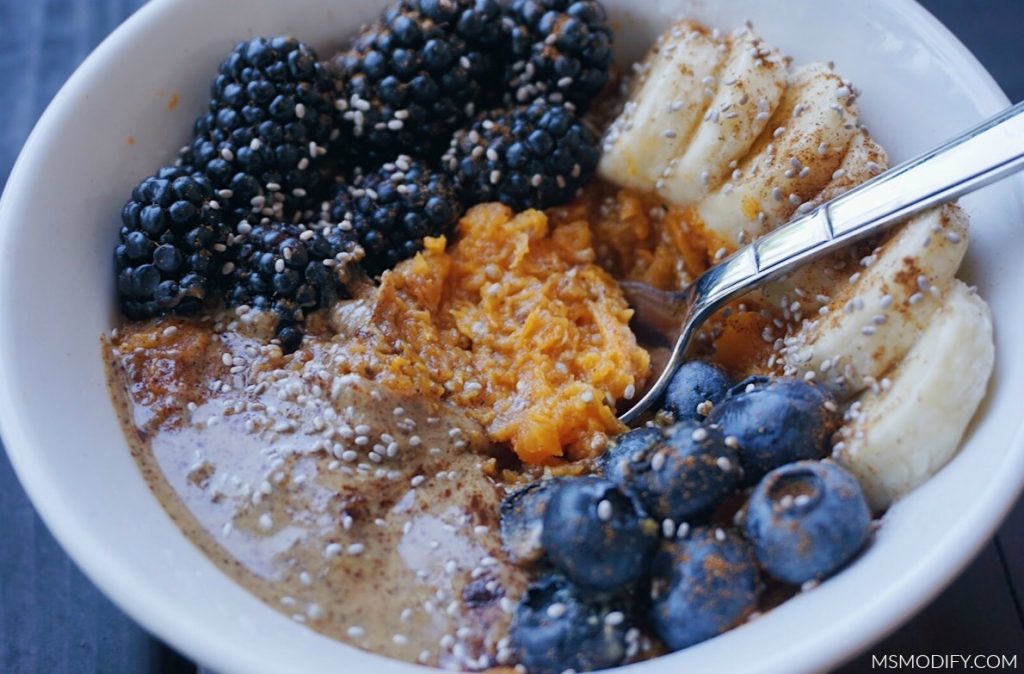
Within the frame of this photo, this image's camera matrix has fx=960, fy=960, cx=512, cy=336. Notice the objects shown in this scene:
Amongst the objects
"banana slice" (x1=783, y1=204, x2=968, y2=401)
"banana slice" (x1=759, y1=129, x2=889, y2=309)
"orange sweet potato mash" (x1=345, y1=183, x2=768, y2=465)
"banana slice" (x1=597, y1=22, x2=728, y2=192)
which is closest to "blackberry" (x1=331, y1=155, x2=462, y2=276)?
"orange sweet potato mash" (x1=345, y1=183, x2=768, y2=465)

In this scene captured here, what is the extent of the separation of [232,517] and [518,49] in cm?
147

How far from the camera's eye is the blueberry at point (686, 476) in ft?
6.33

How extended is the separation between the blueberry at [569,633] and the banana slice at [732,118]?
115 centimetres

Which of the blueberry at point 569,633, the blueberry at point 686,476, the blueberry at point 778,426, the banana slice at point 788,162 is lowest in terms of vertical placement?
the blueberry at point 569,633

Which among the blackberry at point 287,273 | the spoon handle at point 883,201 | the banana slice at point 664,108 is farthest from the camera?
the banana slice at point 664,108

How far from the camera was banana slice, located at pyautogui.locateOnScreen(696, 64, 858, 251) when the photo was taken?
2.36 m

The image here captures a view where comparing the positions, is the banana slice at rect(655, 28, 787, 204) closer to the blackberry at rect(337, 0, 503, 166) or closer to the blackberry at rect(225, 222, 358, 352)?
the blackberry at rect(337, 0, 503, 166)

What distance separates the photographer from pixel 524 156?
261 centimetres

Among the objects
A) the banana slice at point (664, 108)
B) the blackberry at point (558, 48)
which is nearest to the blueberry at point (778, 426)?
the banana slice at point (664, 108)

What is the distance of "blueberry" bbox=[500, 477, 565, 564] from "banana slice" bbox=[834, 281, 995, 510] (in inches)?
24.8

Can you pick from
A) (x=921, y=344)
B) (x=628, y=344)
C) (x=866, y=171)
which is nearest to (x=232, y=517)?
(x=628, y=344)

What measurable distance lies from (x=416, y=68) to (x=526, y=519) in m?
1.29

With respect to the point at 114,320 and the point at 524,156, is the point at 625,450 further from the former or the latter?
the point at 114,320

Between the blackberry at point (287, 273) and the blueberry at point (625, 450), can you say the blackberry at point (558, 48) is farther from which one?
the blueberry at point (625, 450)
